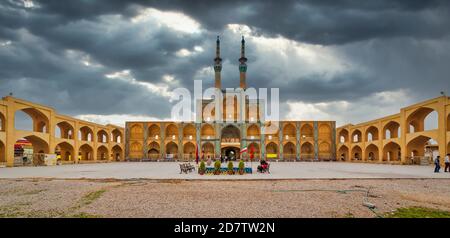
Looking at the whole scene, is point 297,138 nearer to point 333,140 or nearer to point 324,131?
point 324,131

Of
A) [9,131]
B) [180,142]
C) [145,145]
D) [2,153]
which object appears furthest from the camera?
[145,145]

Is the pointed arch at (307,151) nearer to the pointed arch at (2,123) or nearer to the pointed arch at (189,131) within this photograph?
the pointed arch at (189,131)

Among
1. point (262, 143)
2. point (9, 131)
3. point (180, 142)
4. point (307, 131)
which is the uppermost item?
point (307, 131)

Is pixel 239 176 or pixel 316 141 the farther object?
pixel 316 141

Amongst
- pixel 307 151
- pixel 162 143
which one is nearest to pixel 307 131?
pixel 307 151

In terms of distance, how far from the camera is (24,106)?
29891 millimetres

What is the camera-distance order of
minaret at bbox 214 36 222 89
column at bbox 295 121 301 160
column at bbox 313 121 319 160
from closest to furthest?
column at bbox 313 121 319 160
column at bbox 295 121 301 160
minaret at bbox 214 36 222 89

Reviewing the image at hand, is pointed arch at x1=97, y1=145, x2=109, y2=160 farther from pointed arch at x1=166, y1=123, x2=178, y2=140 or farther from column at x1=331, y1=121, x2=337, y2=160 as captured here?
column at x1=331, y1=121, x2=337, y2=160

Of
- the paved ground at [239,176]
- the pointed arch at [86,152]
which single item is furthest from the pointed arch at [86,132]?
the paved ground at [239,176]

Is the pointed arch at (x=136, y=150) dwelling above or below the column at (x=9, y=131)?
below

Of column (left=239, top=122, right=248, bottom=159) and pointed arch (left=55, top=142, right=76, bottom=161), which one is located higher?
column (left=239, top=122, right=248, bottom=159)

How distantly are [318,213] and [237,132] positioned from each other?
4438 centimetres

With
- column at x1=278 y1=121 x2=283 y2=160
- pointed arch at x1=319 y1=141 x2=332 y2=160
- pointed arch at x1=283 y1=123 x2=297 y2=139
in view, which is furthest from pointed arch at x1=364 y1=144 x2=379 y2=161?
column at x1=278 y1=121 x2=283 y2=160
